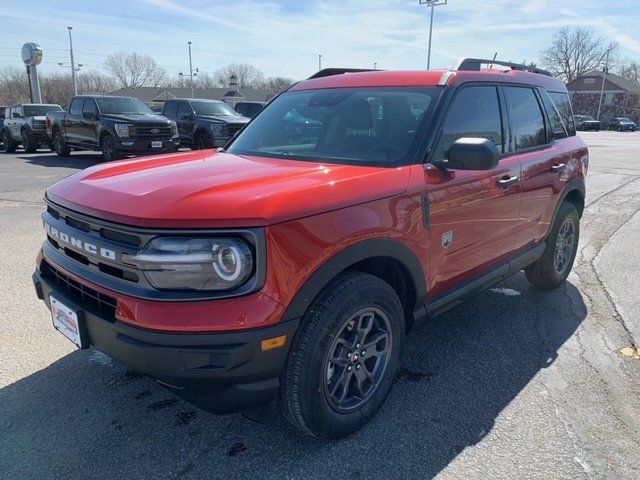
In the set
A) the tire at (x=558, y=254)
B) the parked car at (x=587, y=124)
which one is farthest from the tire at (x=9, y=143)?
the parked car at (x=587, y=124)

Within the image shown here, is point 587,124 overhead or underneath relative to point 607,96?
underneath

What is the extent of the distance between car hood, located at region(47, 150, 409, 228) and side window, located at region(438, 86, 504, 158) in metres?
0.56

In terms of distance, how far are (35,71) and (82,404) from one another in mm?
30581

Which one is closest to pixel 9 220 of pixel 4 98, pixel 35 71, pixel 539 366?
pixel 539 366

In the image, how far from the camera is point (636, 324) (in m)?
4.18

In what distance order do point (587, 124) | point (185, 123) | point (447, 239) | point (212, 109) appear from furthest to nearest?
point (587, 124) < point (212, 109) < point (185, 123) < point (447, 239)

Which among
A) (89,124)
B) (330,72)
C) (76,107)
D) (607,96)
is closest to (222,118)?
(89,124)

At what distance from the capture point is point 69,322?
2467 millimetres

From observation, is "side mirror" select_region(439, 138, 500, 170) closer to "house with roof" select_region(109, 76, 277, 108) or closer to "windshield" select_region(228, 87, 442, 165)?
"windshield" select_region(228, 87, 442, 165)

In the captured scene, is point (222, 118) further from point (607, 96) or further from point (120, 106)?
point (607, 96)

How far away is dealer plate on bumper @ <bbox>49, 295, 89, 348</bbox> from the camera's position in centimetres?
237

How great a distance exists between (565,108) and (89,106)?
13.5m

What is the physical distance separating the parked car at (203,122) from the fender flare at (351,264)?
12744mm

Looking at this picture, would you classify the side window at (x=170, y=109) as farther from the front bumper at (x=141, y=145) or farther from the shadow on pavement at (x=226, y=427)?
the shadow on pavement at (x=226, y=427)
